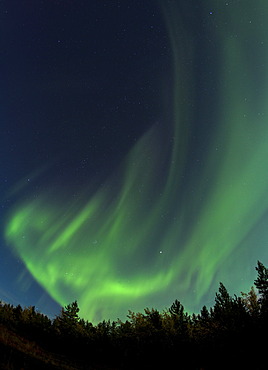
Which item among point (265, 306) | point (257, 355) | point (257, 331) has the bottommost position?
point (257, 355)

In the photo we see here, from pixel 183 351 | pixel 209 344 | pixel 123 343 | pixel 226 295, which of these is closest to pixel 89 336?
pixel 123 343

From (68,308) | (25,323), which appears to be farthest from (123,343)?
(68,308)

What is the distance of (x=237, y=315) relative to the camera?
96.6 feet

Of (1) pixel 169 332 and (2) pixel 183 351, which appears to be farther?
(1) pixel 169 332

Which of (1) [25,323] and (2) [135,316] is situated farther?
(1) [25,323]

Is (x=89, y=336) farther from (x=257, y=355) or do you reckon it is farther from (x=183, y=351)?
(x=257, y=355)

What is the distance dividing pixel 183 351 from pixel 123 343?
9040mm

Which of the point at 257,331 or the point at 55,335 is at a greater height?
the point at 55,335

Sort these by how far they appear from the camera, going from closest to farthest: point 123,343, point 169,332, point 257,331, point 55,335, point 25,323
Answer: point 257,331 < point 169,332 < point 123,343 < point 55,335 < point 25,323

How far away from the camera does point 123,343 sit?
29125 millimetres

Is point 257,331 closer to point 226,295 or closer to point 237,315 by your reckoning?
point 237,315

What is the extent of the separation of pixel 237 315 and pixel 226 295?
2247 centimetres

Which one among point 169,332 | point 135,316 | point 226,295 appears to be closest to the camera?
point 169,332

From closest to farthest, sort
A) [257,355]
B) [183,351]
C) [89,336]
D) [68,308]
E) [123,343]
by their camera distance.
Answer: [257,355]
[183,351]
[123,343]
[89,336]
[68,308]
